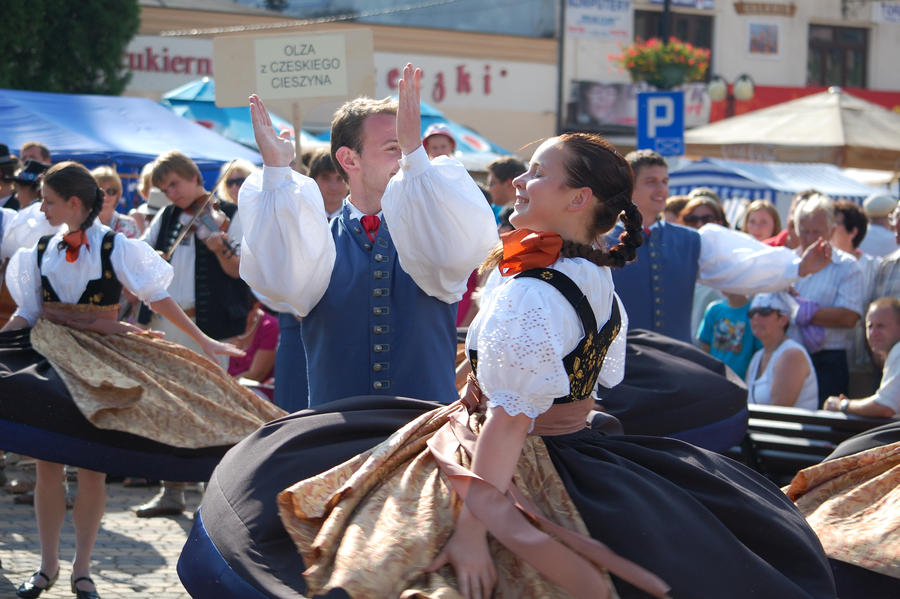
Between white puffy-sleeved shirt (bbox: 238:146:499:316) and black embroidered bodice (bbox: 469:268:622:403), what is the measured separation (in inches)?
19.7

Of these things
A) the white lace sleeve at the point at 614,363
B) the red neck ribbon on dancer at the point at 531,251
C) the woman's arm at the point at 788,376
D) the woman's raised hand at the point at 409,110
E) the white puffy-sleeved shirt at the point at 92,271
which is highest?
the woman's raised hand at the point at 409,110

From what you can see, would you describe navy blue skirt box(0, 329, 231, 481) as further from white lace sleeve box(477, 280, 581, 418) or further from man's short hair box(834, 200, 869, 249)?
man's short hair box(834, 200, 869, 249)

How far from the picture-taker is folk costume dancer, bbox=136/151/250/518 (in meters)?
6.44

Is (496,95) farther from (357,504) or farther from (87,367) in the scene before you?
(357,504)

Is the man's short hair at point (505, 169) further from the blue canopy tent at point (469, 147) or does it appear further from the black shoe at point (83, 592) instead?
the blue canopy tent at point (469, 147)

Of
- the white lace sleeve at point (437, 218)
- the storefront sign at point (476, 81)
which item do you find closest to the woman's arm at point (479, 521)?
the white lace sleeve at point (437, 218)

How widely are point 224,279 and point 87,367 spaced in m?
2.07

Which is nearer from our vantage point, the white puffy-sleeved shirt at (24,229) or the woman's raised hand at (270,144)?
the woman's raised hand at (270,144)

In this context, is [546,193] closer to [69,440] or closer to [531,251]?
[531,251]

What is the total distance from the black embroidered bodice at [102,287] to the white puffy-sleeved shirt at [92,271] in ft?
0.05

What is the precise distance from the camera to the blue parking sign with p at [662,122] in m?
9.15

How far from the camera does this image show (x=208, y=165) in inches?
413

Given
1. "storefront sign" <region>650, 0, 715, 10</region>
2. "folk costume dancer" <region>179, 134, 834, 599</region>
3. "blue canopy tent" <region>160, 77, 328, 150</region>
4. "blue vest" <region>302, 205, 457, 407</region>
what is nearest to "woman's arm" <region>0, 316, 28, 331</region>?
"blue vest" <region>302, 205, 457, 407</region>

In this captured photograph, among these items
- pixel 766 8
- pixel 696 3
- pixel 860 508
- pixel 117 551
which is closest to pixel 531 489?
pixel 860 508
